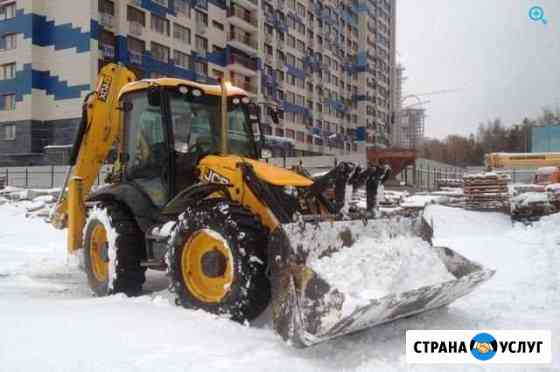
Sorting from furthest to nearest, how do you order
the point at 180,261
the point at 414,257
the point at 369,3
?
1. the point at 369,3
2. the point at 180,261
3. the point at 414,257

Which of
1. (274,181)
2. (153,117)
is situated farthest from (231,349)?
(153,117)

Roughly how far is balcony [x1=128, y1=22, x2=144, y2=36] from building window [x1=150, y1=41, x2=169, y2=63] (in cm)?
158

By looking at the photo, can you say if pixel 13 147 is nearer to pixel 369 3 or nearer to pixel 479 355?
pixel 479 355

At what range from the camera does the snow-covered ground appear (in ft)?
12.6

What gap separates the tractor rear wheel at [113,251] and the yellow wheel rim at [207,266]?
1.34 m

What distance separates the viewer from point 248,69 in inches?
1784

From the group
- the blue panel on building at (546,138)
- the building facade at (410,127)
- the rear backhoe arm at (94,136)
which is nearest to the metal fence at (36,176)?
the rear backhoe arm at (94,136)

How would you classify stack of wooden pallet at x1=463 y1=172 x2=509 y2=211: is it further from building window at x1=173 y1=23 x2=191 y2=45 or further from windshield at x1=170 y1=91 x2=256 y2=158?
building window at x1=173 y1=23 x2=191 y2=45

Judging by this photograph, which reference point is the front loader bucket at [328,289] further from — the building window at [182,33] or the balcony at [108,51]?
the building window at [182,33]

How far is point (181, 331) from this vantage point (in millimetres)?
4469

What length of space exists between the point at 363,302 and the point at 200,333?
145cm

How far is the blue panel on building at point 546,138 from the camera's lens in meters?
42.2

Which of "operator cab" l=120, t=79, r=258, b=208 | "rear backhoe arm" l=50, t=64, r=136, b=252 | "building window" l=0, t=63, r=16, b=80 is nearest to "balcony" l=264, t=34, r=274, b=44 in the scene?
"building window" l=0, t=63, r=16, b=80

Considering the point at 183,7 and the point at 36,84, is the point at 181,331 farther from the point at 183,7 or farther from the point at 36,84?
the point at 183,7
